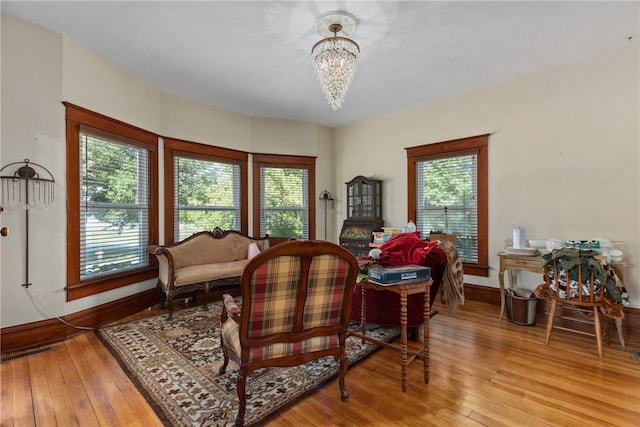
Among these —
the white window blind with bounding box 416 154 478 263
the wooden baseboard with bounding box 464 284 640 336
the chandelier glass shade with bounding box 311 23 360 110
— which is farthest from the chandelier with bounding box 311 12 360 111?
the wooden baseboard with bounding box 464 284 640 336

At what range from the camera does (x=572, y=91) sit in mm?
3543

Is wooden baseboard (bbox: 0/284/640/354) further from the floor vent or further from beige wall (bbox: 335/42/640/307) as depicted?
beige wall (bbox: 335/42/640/307)

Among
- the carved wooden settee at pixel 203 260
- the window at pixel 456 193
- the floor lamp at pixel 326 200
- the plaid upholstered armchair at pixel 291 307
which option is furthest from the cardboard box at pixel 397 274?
the floor lamp at pixel 326 200

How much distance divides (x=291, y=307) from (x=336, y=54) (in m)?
2.30

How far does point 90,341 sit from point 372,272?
2.97 metres

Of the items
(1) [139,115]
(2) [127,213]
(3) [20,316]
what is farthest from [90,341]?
(1) [139,115]

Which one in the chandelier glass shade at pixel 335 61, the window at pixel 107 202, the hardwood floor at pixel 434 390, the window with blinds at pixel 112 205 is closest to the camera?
the hardwood floor at pixel 434 390

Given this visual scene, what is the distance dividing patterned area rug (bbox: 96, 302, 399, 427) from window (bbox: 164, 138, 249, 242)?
172cm

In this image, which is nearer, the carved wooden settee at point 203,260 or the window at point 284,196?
the carved wooden settee at point 203,260

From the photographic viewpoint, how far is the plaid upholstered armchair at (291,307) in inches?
65.4

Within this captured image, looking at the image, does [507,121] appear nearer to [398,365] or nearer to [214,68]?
[398,365]

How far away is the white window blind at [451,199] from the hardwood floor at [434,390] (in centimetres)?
178

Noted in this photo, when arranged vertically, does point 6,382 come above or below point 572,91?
below

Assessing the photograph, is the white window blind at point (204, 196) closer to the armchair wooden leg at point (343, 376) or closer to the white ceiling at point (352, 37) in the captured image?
the white ceiling at point (352, 37)
